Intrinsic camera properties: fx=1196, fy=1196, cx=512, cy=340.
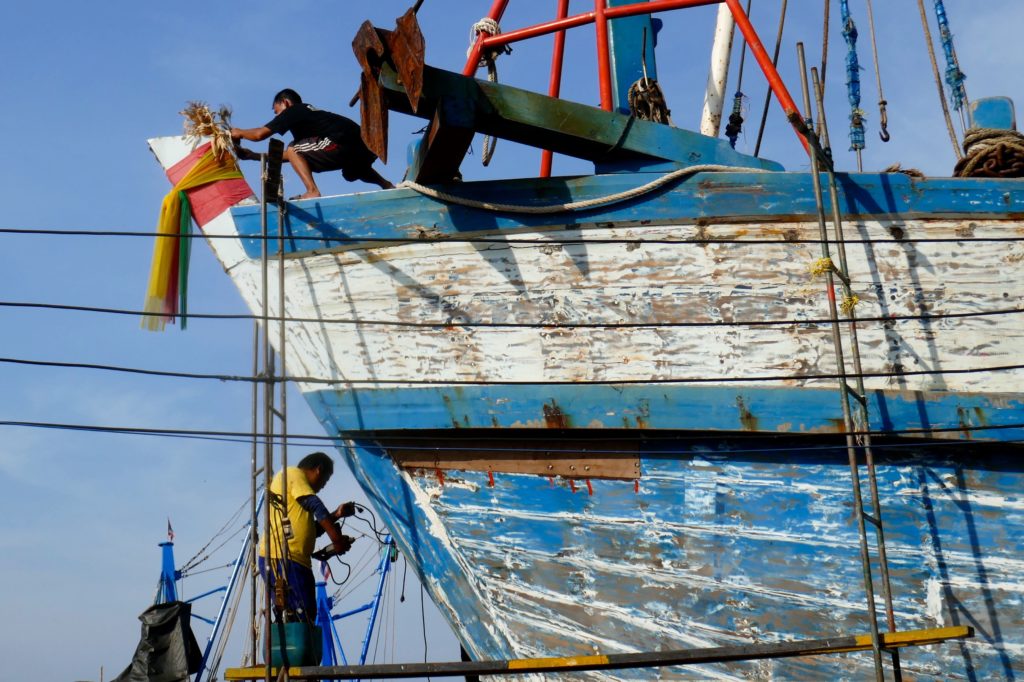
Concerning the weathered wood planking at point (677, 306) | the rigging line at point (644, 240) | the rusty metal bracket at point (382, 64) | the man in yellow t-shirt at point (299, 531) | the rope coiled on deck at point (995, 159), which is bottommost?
the man in yellow t-shirt at point (299, 531)

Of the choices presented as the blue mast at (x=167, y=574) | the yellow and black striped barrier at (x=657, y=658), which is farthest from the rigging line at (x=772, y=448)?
the blue mast at (x=167, y=574)

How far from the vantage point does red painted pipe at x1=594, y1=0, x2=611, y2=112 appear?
7.39m

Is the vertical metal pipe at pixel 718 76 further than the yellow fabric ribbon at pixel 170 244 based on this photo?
Yes

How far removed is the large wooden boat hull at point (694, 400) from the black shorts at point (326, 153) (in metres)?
0.57

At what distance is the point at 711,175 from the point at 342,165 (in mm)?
2166

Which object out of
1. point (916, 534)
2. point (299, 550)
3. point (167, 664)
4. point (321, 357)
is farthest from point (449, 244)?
point (167, 664)

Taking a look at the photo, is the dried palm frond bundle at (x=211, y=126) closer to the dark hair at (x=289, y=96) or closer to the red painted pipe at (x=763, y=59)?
the dark hair at (x=289, y=96)

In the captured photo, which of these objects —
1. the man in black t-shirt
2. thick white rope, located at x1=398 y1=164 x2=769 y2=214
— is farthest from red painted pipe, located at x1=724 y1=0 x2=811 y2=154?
the man in black t-shirt

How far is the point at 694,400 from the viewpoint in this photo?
5.95m

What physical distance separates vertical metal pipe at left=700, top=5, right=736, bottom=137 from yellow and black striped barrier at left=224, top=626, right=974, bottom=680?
462 cm

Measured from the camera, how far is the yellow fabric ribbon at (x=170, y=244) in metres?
6.46

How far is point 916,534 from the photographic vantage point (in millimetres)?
5816

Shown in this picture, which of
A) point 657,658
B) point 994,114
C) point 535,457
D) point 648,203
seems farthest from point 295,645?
point 994,114

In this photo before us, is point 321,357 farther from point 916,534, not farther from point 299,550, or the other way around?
point 916,534
